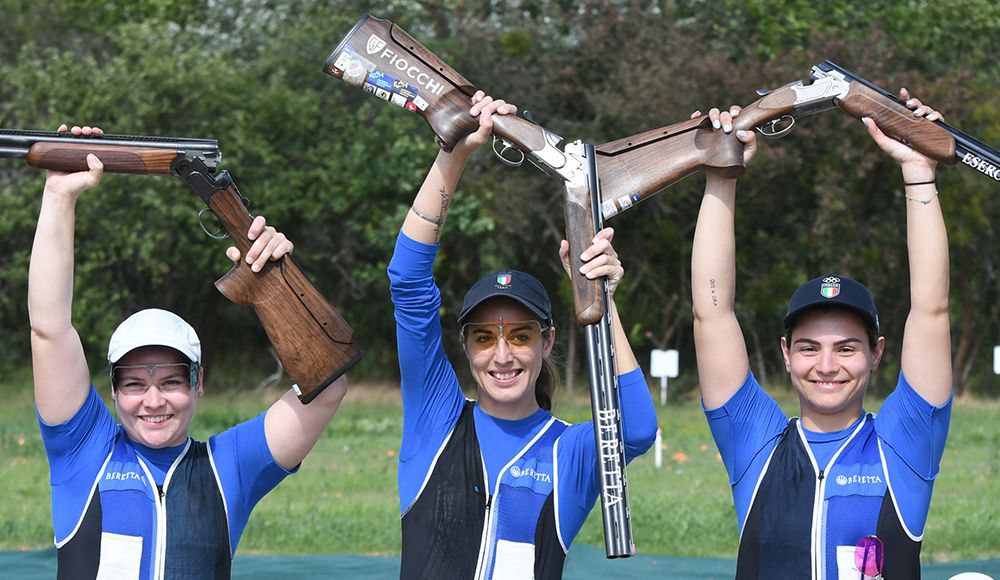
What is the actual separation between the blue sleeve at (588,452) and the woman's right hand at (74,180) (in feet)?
6.25

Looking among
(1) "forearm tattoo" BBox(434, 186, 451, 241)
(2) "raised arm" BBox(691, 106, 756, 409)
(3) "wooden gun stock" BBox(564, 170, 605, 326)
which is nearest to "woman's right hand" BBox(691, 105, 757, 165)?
(2) "raised arm" BBox(691, 106, 756, 409)

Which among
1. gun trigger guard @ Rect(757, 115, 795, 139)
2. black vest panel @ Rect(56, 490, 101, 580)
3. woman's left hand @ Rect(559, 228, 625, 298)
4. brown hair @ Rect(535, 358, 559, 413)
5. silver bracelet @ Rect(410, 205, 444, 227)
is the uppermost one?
gun trigger guard @ Rect(757, 115, 795, 139)

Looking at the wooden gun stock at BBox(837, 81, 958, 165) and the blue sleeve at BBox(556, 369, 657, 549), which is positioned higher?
the wooden gun stock at BBox(837, 81, 958, 165)

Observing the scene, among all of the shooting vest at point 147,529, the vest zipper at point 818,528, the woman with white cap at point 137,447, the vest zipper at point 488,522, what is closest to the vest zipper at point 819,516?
the vest zipper at point 818,528

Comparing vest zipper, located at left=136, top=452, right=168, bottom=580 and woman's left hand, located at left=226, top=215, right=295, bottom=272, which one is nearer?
vest zipper, located at left=136, top=452, right=168, bottom=580

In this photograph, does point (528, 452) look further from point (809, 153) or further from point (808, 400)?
point (809, 153)

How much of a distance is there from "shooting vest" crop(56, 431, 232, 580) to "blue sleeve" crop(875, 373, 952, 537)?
2.25 m

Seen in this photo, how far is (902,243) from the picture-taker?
81.7 feet

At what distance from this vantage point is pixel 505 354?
188 inches

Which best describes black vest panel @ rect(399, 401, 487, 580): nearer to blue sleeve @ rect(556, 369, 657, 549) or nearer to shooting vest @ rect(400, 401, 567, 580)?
shooting vest @ rect(400, 401, 567, 580)

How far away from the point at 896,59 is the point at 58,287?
73.6ft

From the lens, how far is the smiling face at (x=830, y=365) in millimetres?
4520

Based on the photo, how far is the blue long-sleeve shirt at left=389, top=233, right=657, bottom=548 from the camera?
4707mm

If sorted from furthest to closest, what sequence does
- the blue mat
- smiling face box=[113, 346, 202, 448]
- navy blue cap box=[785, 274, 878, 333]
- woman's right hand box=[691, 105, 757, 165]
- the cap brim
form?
the blue mat
woman's right hand box=[691, 105, 757, 165]
the cap brim
navy blue cap box=[785, 274, 878, 333]
smiling face box=[113, 346, 202, 448]
